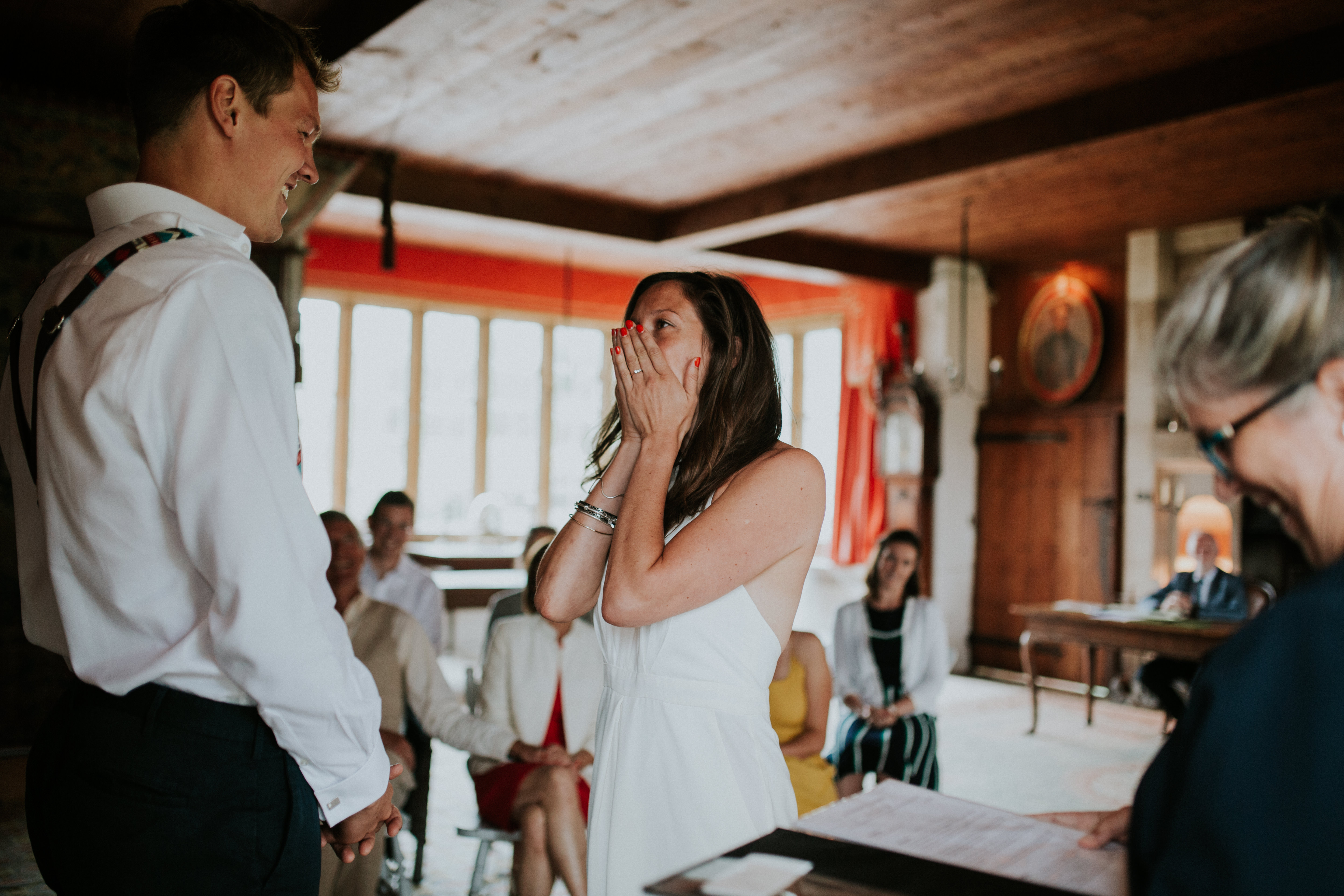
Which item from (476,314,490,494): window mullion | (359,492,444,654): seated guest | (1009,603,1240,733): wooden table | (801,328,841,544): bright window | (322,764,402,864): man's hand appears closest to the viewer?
(322,764,402,864): man's hand

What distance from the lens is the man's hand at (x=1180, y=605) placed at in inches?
243

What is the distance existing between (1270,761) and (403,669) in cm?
291

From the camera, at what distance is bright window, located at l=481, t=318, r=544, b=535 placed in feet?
35.1

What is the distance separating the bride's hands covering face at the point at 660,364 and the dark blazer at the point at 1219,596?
556cm

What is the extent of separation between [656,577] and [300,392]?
28.4ft

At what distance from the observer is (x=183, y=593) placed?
1080 mm

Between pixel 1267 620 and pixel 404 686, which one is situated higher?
pixel 1267 620

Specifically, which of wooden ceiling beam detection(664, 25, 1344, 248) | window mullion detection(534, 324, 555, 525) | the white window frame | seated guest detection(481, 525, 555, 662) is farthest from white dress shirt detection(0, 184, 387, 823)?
window mullion detection(534, 324, 555, 525)

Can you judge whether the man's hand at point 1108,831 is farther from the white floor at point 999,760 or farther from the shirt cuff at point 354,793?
the white floor at point 999,760

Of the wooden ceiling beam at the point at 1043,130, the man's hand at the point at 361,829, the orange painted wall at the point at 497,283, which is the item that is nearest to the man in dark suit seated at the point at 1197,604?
the wooden ceiling beam at the point at 1043,130

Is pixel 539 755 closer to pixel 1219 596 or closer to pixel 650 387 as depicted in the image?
pixel 650 387

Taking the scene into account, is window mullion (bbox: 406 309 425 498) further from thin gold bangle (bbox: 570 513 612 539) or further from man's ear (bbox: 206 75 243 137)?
man's ear (bbox: 206 75 243 137)

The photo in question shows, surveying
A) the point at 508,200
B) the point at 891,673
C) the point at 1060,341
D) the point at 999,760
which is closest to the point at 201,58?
the point at 891,673

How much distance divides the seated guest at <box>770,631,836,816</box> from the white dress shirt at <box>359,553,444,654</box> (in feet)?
6.58
